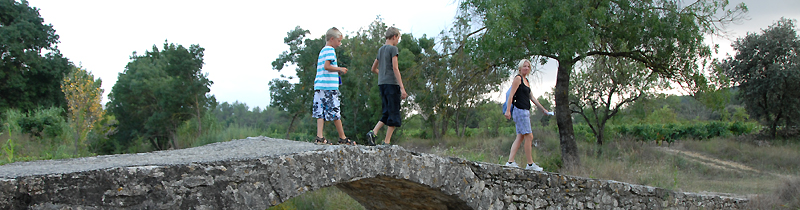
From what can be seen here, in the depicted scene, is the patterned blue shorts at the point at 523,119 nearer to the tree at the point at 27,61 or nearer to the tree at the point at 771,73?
the tree at the point at 771,73

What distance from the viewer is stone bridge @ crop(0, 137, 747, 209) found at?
2.73m

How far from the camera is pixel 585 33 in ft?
32.2

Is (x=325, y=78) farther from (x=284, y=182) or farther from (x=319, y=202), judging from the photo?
(x=319, y=202)

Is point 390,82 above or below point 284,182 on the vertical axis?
above

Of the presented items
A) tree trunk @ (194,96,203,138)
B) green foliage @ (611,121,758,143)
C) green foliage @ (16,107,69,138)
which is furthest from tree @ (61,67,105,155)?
green foliage @ (611,121,758,143)

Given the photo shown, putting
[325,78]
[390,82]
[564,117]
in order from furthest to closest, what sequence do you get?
[564,117], [390,82], [325,78]

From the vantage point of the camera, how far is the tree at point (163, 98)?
30672 mm

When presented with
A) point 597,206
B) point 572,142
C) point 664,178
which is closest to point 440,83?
point 572,142

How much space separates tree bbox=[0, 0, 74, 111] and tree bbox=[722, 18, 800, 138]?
34.7 meters

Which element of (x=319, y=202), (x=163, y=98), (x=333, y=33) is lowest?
(x=319, y=202)

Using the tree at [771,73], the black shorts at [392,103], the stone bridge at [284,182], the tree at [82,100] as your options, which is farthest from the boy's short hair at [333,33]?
the tree at [771,73]

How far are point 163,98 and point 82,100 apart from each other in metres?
9.58

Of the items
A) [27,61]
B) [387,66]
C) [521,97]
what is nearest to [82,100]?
[27,61]

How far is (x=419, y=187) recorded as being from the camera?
200 inches
